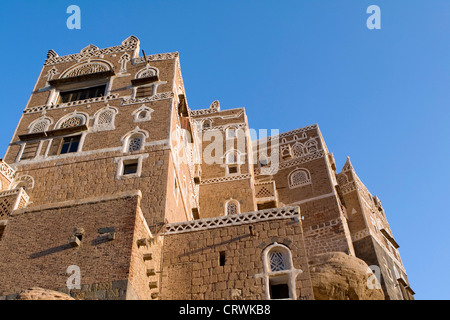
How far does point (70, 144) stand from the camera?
62.4 feet

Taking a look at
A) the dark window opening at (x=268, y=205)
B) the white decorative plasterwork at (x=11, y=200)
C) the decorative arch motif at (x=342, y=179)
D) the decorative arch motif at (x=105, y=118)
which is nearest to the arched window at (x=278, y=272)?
the white decorative plasterwork at (x=11, y=200)

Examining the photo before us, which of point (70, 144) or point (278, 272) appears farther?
point (70, 144)

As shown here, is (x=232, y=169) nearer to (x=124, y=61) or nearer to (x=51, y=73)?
(x=124, y=61)

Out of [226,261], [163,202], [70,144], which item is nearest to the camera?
[226,261]

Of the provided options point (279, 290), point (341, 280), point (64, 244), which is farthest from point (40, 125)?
point (341, 280)

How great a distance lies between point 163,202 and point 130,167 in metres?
2.68

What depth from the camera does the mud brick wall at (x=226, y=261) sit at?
12.1 m

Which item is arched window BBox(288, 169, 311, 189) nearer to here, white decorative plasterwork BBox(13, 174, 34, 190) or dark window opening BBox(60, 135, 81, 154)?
dark window opening BBox(60, 135, 81, 154)

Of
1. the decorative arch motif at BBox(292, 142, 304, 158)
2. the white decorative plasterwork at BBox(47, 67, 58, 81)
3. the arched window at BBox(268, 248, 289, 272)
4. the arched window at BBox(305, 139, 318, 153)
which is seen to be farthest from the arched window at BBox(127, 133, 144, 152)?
the arched window at BBox(305, 139, 318, 153)

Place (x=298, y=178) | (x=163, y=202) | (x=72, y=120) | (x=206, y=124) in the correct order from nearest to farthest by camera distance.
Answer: (x=163, y=202), (x=72, y=120), (x=298, y=178), (x=206, y=124)

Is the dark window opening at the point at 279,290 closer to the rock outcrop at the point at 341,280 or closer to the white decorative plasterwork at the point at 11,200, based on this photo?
the rock outcrop at the point at 341,280

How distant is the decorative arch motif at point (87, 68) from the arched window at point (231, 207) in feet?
28.3

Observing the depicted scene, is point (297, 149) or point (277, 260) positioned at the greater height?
point (297, 149)

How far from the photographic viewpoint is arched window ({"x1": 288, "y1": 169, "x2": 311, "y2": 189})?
26688 mm
